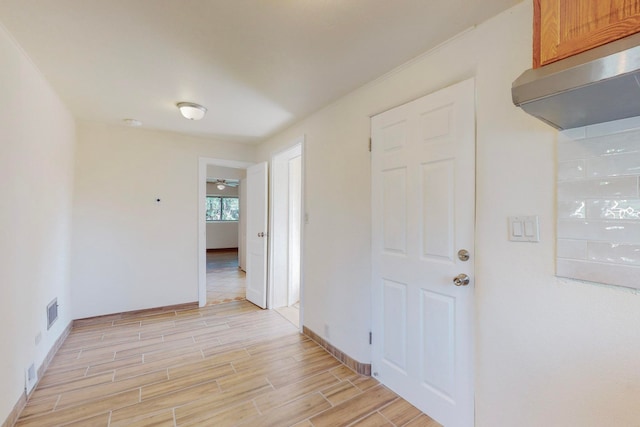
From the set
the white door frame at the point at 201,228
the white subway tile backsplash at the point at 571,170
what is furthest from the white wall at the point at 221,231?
the white subway tile backsplash at the point at 571,170

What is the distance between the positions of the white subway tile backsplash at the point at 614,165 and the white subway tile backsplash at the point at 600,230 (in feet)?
0.63

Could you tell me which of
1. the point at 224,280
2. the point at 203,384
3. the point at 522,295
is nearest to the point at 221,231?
the point at 224,280

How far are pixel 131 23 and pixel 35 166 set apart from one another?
1376 millimetres

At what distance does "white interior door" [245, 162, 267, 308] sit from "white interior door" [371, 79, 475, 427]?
204cm

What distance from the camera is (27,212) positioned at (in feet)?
6.32

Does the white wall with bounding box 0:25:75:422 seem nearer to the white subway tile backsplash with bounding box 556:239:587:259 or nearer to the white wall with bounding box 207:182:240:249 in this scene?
the white subway tile backsplash with bounding box 556:239:587:259

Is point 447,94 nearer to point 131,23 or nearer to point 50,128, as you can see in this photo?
point 131,23

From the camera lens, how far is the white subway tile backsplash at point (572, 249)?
3.74ft

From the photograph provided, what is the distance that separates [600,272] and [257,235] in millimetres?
3478

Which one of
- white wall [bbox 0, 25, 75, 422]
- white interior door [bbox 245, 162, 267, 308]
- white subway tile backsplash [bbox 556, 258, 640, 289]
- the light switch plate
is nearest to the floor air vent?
white wall [bbox 0, 25, 75, 422]

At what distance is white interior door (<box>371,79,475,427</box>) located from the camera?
1555 millimetres

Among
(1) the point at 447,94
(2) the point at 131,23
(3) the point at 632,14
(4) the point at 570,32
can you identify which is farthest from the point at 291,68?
(3) the point at 632,14

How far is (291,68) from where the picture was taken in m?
1.98

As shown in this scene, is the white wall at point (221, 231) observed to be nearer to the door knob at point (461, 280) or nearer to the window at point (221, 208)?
the window at point (221, 208)
